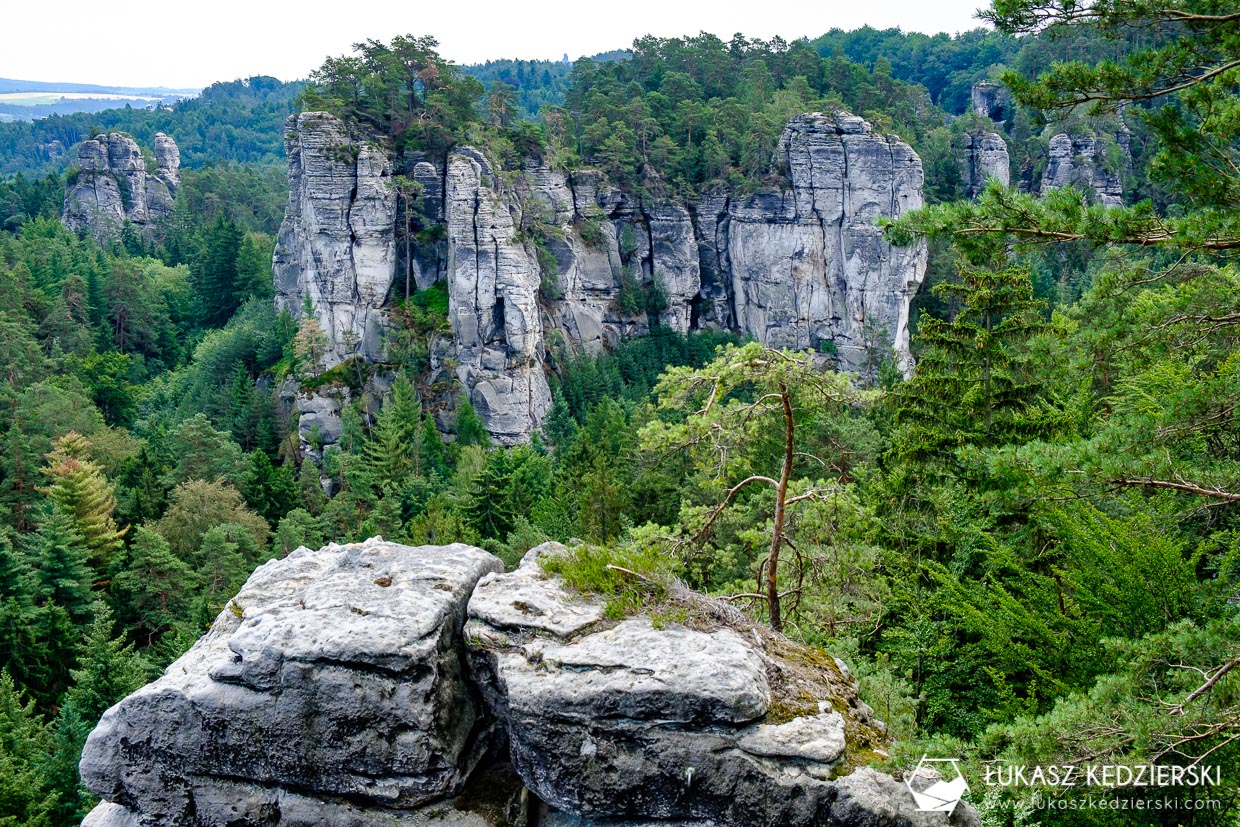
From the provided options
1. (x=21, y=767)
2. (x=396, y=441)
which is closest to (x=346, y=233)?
(x=396, y=441)

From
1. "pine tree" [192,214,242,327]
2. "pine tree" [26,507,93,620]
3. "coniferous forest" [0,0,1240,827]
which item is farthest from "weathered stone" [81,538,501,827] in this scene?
"pine tree" [192,214,242,327]

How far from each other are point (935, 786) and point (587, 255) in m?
48.4

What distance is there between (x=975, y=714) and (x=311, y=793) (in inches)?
239

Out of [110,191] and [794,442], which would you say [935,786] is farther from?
[110,191]

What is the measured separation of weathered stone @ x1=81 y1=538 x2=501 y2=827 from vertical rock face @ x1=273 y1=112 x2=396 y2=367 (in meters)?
39.7

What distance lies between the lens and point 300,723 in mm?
6207

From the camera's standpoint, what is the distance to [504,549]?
976 inches

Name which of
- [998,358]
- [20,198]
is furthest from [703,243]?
[20,198]

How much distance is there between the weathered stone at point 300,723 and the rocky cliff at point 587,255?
Result: 35.6 m

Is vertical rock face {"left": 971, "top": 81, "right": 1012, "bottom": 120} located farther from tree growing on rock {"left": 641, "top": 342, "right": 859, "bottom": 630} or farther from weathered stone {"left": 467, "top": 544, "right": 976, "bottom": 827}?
weathered stone {"left": 467, "top": 544, "right": 976, "bottom": 827}

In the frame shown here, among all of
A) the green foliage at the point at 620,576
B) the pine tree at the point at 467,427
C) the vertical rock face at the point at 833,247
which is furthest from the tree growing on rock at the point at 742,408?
the vertical rock face at the point at 833,247

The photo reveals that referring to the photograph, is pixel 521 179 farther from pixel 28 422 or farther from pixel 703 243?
pixel 28 422

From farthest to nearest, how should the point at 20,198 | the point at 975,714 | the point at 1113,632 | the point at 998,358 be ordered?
1. the point at 20,198
2. the point at 998,358
3. the point at 975,714
4. the point at 1113,632

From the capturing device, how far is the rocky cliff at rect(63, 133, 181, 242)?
248 feet
